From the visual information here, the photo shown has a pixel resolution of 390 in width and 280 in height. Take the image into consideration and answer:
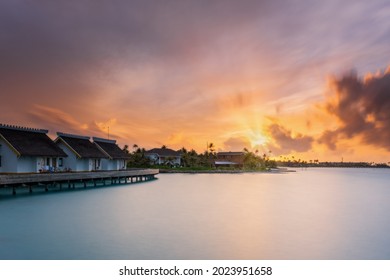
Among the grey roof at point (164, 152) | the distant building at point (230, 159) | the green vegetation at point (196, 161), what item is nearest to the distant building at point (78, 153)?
the green vegetation at point (196, 161)

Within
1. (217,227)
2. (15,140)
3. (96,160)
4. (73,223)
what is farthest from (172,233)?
(96,160)

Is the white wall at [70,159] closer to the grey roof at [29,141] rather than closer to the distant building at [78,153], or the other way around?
the distant building at [78,153]

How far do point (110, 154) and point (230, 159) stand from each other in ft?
187

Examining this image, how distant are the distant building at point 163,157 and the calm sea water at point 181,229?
49.1m

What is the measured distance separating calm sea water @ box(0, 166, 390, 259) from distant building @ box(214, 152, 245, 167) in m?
59.5

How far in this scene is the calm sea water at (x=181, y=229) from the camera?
42.4 ft

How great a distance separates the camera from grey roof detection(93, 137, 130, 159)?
130ft

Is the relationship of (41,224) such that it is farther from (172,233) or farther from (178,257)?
(178,257)

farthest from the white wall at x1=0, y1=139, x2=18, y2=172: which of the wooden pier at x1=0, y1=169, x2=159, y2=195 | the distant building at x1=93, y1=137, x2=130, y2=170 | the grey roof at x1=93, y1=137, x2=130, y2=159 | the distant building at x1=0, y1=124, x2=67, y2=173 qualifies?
the grey roof at x1=93, y1=137, x2=130, y2=159

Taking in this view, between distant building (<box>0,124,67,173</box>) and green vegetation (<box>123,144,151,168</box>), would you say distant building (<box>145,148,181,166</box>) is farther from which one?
distant building (<box>0,124,67,173</box>)

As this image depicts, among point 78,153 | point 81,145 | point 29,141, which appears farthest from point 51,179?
point 81,145

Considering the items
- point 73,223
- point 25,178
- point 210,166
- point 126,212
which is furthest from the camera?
point 210,166
